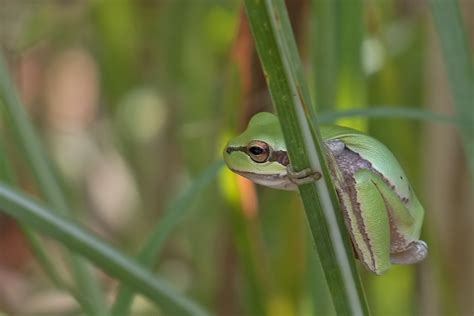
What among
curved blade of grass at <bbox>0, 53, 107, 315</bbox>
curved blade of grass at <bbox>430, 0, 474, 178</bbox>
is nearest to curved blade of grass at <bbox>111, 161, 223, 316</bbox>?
curved blade of grass at <bbox>0, 53, 107, 315</bbox>

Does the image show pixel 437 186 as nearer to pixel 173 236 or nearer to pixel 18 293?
pixel 173 236

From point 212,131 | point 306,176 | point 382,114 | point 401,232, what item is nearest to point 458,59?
point 382,114

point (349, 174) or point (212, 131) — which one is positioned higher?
point (349, 174)

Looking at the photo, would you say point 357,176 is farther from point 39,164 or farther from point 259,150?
point 39,164

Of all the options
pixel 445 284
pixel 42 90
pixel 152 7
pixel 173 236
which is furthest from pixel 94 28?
pixel 445 284

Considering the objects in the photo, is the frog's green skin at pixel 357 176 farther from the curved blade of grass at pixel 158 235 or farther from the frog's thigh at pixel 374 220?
the curved blade of grass at pixel 158 235

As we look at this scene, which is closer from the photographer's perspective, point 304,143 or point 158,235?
point 304,143
